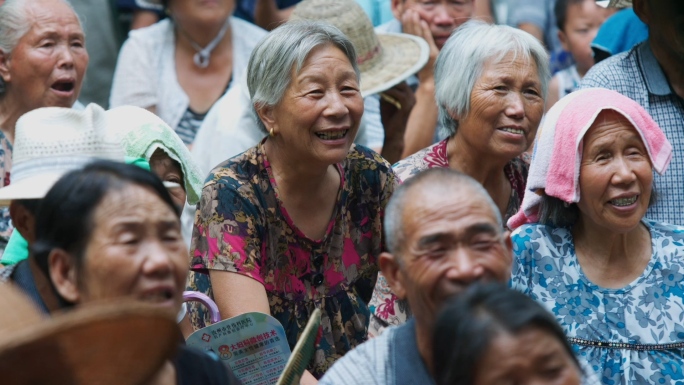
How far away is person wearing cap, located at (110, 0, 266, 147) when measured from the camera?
6.29m

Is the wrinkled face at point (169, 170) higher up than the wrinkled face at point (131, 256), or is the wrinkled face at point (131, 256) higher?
the wrinkled face at point (131, 256)

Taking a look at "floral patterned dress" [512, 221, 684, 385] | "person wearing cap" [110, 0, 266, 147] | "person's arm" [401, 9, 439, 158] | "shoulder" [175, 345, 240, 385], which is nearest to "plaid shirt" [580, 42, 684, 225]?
"floral patterned dress" [512, 221, 684, 385]

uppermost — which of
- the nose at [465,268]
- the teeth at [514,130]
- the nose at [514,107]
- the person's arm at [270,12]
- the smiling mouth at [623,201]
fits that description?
the nose at [465,268]

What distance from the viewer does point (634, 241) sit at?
4.29 meters

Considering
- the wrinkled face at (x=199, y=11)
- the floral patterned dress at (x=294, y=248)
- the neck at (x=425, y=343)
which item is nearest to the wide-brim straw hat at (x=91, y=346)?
the neck at (x=425, y=343)

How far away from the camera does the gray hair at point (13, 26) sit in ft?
17.4

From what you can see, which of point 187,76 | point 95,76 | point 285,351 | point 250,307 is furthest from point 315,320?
point 95,76

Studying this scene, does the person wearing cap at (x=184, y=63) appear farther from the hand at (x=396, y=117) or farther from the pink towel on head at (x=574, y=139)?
the pink towel on head at (x=574, y=139)

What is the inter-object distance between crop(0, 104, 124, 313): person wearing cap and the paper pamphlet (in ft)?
1.99

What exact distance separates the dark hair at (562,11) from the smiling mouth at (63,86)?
3.34 metres

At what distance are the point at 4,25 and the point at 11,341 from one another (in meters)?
3.19

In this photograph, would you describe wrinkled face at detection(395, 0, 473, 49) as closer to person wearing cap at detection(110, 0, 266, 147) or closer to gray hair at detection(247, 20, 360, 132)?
person wearing cap at detection(110, 0, 266, 147)

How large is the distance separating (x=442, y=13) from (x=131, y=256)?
362 cm

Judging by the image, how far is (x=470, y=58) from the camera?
505cm
